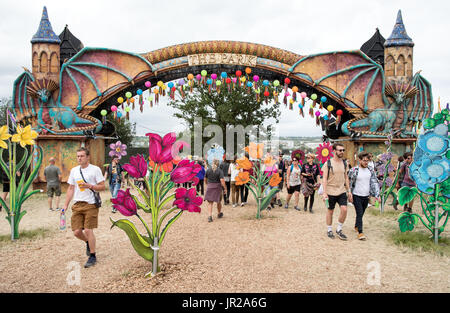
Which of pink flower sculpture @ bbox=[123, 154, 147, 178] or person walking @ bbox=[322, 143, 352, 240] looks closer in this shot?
pink flower sculpture @ bbox=[123, 154, 147, 178]

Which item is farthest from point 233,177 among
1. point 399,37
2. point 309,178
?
point 399,37

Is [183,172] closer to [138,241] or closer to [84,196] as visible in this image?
[138,241]

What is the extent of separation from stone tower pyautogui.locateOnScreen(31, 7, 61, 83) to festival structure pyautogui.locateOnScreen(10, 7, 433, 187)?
37mm

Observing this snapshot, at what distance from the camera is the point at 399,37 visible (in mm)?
14195

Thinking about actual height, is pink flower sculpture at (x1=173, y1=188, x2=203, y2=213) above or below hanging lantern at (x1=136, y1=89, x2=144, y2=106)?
below

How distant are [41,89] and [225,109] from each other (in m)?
11.6

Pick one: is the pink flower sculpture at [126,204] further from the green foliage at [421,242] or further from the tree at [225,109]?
the tree at [225,109]

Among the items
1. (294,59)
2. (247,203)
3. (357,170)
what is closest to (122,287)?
(357,170)

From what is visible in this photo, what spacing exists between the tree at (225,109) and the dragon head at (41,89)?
32.5ft

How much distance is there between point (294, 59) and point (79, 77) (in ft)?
30.2

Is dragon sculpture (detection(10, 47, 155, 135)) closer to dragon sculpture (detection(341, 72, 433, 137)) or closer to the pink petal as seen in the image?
dragon sculpture (detection(341, 72, 433, 137))

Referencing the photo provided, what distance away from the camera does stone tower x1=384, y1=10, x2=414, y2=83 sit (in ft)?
46.6

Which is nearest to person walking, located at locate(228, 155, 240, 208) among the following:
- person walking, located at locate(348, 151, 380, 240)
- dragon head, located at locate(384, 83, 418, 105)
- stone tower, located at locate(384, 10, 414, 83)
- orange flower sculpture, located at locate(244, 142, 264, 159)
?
orange flower sculpture, located at locate(244, 142, 264, 159)

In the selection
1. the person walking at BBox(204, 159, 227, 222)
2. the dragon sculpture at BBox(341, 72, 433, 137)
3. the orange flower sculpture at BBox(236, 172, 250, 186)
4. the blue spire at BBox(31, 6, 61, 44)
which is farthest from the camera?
the dragon sculpture at BBox(341, 72, 433, 137)
